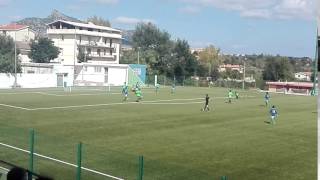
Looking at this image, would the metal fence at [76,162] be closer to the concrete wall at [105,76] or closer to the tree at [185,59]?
the concrete wall at [105,76]

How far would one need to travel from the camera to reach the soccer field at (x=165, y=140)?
19516mm

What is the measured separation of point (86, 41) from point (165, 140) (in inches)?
4734

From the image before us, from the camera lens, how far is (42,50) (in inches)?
5246

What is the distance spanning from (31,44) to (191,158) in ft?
387

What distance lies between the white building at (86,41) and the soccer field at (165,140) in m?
94.2

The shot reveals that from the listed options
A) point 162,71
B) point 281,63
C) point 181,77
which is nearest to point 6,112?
point 181,77

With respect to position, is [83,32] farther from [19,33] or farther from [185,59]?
[185,59]

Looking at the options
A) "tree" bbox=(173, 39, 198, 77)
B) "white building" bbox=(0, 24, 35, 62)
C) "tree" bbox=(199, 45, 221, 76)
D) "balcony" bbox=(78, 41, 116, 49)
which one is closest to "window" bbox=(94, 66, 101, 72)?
"tree" bbox=(173, 39, 198, 77)

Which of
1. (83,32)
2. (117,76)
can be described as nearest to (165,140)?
(117,76)

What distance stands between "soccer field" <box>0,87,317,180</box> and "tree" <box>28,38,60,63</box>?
8724cm

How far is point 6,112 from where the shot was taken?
39500 millimetres

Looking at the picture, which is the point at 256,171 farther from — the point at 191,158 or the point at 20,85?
the point at 20,85

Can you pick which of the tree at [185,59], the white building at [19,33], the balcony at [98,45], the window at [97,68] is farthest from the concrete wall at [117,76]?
the white building at [19,33]

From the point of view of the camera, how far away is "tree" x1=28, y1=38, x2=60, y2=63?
133000 mm
